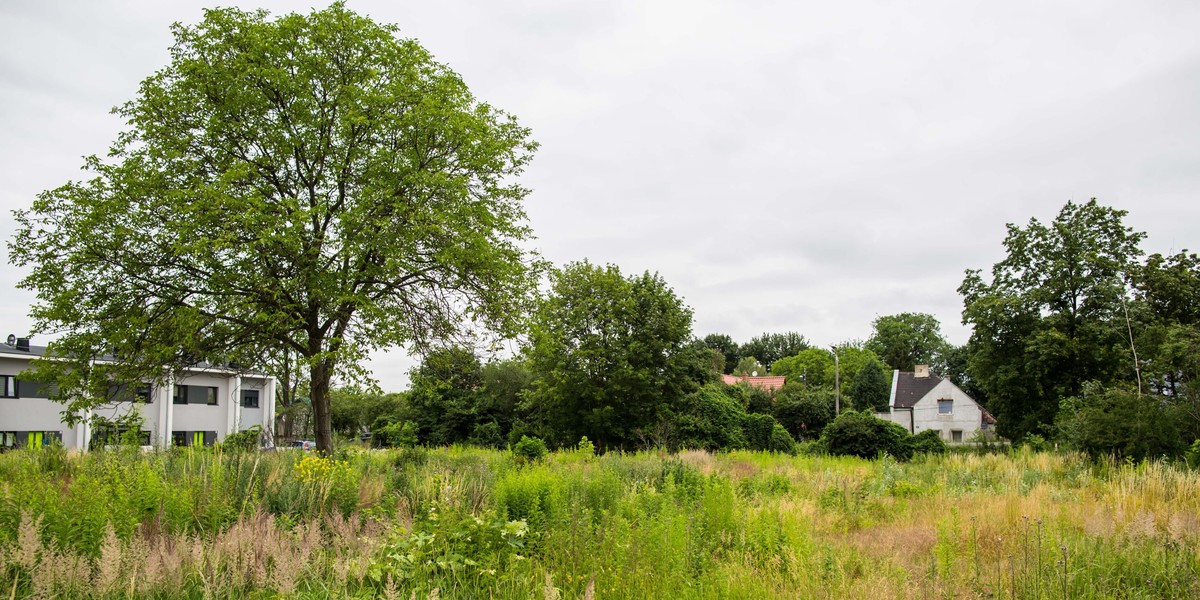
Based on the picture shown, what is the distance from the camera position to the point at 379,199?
13.7 m

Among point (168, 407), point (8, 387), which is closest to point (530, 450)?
point (8, 387)

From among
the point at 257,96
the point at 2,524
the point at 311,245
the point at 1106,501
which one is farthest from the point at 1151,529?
the point at 257,96

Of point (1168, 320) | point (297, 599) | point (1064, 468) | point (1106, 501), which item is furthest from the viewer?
point (1168, 320)

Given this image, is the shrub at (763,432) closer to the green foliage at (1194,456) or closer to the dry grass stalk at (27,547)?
the green foliage at (1194,456)

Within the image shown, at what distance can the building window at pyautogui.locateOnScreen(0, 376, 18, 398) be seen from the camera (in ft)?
103

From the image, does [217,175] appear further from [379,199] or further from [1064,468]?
[1064,468]

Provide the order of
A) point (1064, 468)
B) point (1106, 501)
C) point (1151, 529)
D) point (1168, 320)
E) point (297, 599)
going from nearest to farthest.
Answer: point (297, 599) → point (1151, 529) → point (1106, 501) → point (1064, 468) → point (1168, 320)

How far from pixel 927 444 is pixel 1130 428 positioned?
7.31m

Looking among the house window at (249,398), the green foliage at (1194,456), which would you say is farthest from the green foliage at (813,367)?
the green foliage at (1194,456)

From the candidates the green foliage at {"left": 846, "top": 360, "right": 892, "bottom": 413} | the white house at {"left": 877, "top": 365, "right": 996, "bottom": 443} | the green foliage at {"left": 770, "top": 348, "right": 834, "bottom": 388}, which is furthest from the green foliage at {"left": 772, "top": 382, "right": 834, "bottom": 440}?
the green foliage at {"left": 770, "top": 348, "right": 834, "bottom": 388}

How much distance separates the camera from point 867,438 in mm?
23266

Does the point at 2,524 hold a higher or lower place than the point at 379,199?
lower

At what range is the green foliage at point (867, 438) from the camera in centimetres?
2286

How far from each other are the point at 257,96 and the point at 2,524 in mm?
11558
